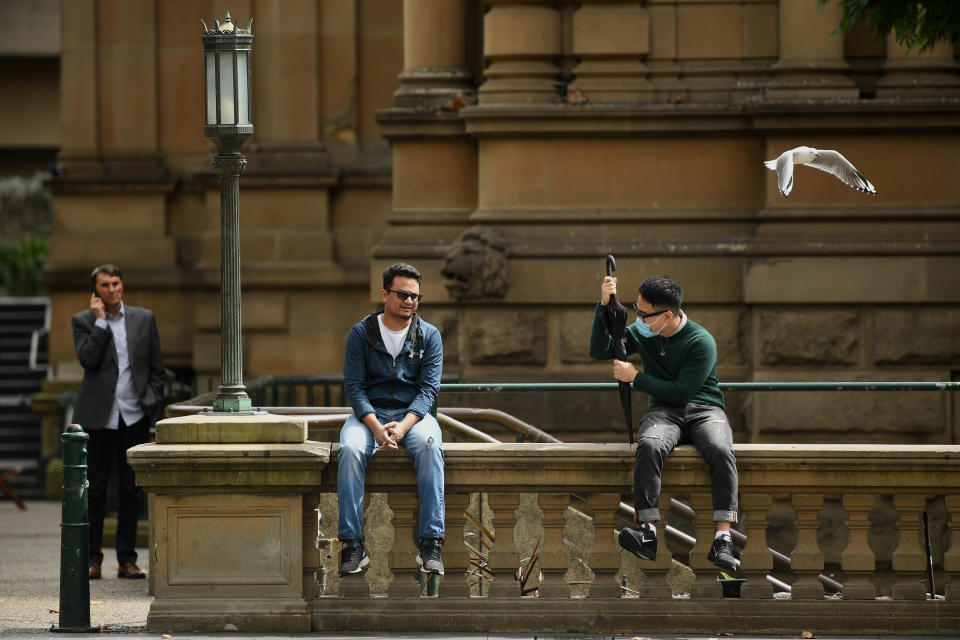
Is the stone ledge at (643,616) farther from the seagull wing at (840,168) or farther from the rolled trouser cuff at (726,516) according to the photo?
the seagull wing at (840,168)

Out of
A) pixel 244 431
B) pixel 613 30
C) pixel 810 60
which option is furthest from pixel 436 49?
pixel 244 431

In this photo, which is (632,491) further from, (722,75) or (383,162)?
(383,162)

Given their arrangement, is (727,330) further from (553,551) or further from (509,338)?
(553,551)

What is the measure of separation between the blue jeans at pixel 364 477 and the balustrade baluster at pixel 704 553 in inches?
53.3

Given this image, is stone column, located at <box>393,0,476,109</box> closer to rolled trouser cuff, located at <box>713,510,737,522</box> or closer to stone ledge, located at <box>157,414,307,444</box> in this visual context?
stone ledge, located at <box>157,414,307,444</box>

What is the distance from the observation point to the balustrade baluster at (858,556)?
26.3 feet

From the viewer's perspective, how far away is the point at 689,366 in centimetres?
805

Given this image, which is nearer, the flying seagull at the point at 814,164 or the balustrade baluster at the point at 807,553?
the balustrade baluster at the point at 807,553

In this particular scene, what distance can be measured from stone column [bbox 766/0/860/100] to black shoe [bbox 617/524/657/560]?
599 centimetres

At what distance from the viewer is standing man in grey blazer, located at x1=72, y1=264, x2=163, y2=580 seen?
10.8 m

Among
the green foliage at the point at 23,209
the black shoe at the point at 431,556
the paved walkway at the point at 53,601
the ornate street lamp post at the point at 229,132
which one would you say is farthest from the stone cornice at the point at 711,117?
the green foliage at the point at 23,209

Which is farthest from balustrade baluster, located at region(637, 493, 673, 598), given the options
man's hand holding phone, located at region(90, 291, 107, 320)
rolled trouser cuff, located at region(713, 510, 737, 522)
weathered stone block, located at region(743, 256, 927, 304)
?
weathered stone block, located at region(743, 256, 927, 304)

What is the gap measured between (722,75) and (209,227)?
734 centimetres

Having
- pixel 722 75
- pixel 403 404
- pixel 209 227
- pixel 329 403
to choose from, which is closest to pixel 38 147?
pixel 209 227
